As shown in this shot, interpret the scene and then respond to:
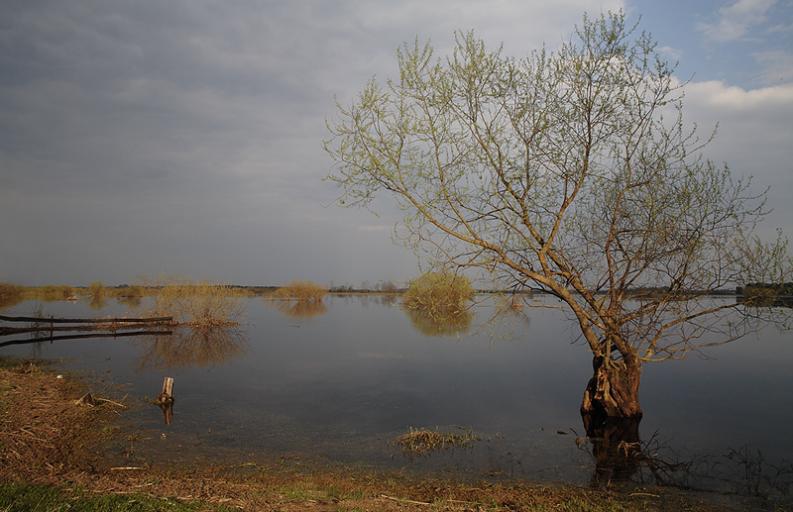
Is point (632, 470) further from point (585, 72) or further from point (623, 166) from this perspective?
point (585, 72)

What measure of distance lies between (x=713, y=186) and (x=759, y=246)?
5.20ft

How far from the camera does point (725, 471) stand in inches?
Answer: 382

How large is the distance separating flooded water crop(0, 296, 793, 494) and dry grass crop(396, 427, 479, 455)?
9.9 inches

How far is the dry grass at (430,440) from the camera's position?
34.5ft

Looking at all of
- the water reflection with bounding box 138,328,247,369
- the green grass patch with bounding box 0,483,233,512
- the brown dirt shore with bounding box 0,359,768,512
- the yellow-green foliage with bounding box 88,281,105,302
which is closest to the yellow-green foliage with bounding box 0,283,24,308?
the yellow-green foliage with bounding box 88,281,105,302

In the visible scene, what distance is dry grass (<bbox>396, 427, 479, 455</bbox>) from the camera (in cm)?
1050

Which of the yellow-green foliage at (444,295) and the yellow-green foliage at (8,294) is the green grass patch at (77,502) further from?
the yellow-green foliage at (8,294)

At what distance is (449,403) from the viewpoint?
1548 centimetres

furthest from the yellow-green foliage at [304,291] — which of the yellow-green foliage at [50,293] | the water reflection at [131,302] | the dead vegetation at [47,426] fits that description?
the dead vegetation at [47,426]

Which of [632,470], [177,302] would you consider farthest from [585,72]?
[177,302]

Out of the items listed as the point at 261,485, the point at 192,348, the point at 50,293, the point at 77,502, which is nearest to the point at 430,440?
the point at 261,485

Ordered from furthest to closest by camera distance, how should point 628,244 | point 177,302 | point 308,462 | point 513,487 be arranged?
point 177,302
point 628,244
point 308,462
point 513,487

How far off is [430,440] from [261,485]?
4.46m

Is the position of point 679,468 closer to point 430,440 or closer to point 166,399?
point 430,440
